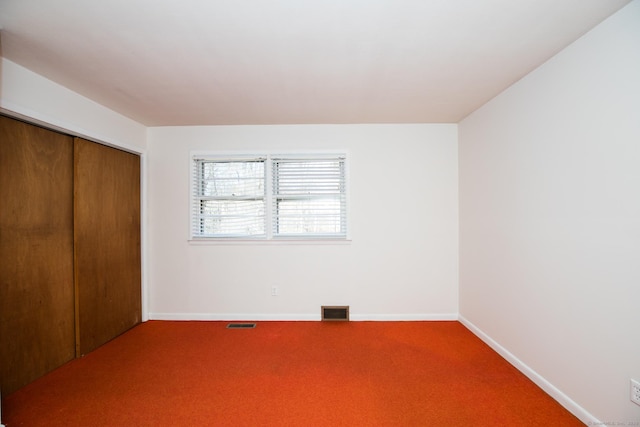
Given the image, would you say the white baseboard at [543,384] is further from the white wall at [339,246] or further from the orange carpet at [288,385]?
the white wall at [339,246]

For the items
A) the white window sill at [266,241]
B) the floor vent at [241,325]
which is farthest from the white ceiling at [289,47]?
the floor vent at [241,325]

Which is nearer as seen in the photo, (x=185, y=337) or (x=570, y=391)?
(x=570, y=391)

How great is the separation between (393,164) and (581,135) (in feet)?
5.66

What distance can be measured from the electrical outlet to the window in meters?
2.38

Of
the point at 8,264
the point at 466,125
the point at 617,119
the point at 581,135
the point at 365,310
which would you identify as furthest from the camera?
the point at 365,310

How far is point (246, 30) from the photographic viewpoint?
60.2 inches

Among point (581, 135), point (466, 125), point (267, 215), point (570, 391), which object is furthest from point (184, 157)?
point (570, 391)

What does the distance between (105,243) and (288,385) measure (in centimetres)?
234

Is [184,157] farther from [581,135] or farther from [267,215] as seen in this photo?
[581,135]

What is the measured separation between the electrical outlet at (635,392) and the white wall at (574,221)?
4cm

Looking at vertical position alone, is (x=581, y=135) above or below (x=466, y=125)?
below

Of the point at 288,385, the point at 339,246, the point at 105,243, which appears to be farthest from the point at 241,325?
the point at 105,243

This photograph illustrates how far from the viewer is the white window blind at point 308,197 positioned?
3217 millimetres

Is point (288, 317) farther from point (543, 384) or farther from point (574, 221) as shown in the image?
point (574, 221)
